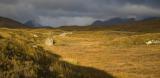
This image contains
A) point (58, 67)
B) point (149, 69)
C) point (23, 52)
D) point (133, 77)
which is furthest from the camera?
point (149, 69)

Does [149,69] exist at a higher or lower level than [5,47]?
lower

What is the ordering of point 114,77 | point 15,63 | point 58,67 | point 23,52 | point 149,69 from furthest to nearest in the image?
point 149,69, point 114,77, point 23,52, point 58,67, point 15,63

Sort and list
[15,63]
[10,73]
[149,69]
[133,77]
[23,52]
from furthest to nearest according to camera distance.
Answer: [149,69], [133,77], [23,52], [15,63], [10,73]

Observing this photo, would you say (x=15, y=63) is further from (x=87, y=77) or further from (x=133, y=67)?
(x=133, y=67)

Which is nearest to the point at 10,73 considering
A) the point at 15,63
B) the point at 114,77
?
the point at 15,63

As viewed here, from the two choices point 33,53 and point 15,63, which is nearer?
point 15,63

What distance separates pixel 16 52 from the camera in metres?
17.0

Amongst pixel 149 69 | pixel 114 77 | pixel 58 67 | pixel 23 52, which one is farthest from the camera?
pixel 149 69

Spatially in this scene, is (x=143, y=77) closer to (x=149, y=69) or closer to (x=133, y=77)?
(x=133, y=77)

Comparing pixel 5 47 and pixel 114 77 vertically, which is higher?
pixel 5 47

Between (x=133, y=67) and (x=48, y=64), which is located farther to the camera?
(x=133, y=67)

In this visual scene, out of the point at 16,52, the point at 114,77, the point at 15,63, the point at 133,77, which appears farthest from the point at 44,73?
the point at 133,77

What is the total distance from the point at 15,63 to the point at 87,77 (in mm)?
4160

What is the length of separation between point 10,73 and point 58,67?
3289 millimetres
